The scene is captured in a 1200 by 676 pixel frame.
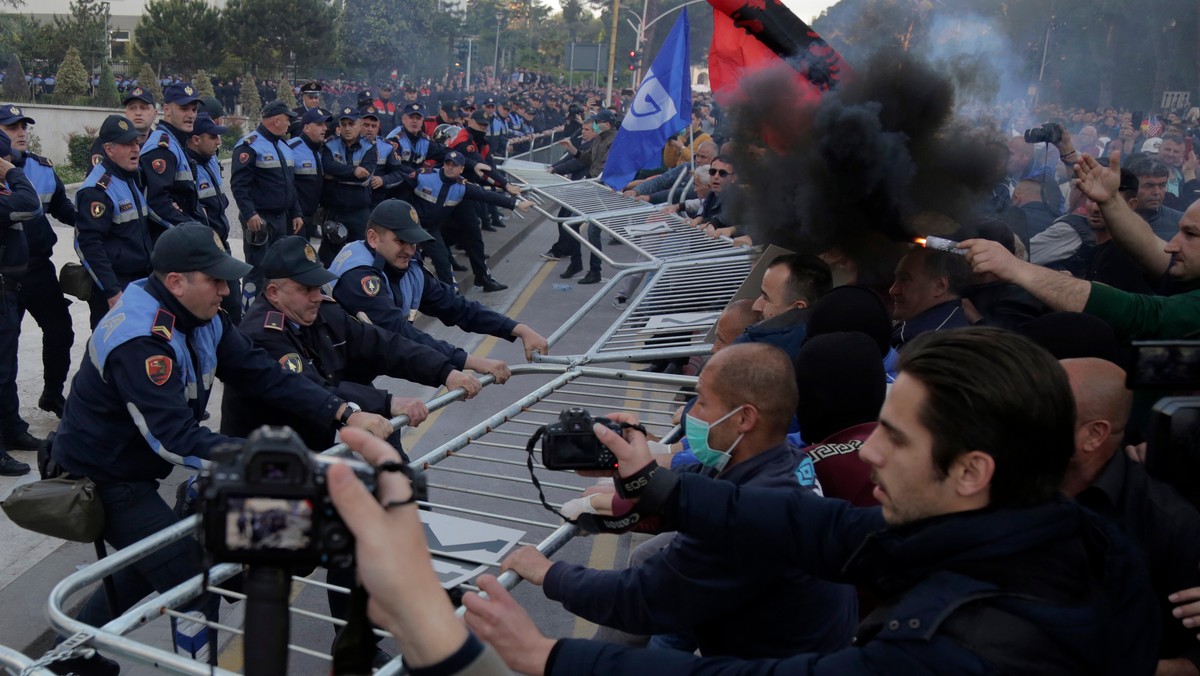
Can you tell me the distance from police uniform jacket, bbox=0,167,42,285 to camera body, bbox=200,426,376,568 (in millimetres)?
5876

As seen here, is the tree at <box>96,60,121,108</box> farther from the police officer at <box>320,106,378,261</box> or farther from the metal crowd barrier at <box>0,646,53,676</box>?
the metal crowd barrier at <box>0,646,53,676</box>

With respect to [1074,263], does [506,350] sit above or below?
below

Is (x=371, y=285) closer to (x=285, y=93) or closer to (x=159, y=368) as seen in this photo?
(x=159, y=368)

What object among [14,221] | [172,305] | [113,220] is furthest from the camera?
[113,220]

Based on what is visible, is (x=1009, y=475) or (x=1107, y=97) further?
(x=1107, y=97)

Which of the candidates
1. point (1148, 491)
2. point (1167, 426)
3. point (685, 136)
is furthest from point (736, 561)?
point (685, 136)

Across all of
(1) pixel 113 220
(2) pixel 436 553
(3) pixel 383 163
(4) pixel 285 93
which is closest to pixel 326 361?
(2) pixel 436 553

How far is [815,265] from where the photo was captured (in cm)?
437

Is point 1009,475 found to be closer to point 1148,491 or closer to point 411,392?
point 1148,491

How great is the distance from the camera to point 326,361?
183 inches

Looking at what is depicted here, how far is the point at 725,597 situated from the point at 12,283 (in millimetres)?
5679

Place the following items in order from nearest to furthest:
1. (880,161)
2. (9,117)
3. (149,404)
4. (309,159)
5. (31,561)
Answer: (149,404), (880,161), (31,561), (9,117), (309,159)

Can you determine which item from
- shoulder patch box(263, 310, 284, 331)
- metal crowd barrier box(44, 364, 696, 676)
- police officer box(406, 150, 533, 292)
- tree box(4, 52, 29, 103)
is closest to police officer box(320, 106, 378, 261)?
police officer box(406, 150, 533, 292)

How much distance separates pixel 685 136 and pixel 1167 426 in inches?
570
